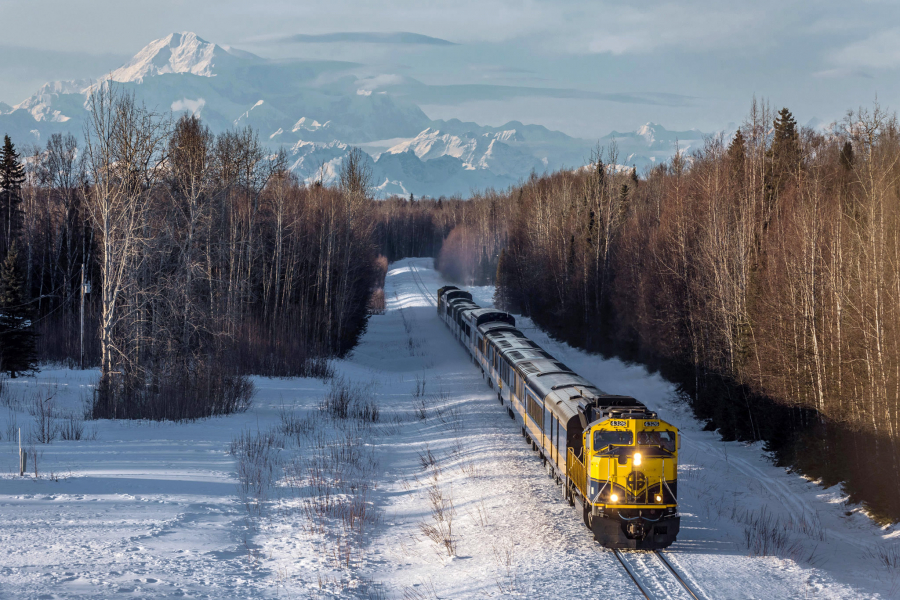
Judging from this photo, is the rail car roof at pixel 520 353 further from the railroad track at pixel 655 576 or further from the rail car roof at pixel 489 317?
the railroad track at pixel 655 576

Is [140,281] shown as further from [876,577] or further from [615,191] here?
[615,191]

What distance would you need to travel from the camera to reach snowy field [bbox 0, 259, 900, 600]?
991 cm

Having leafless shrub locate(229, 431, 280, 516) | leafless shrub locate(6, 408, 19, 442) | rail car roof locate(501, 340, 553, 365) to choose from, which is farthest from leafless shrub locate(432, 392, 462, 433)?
leafless shrub locate(6, 408, 19, 442)

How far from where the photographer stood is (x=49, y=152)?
55031 millimetres

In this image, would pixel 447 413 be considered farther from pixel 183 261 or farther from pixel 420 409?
pixel 183 261

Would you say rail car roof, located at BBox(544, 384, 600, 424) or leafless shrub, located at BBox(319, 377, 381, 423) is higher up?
rail car roof, located at BBox(544, 384, 600, 424)

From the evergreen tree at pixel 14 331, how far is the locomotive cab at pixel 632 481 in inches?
1006

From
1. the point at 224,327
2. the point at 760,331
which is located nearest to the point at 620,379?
the point at 760,331

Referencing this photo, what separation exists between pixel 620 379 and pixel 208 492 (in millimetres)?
26799

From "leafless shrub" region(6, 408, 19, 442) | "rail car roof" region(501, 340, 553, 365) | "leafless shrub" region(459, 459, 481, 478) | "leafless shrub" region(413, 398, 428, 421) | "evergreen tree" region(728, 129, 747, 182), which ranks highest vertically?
"evergreen tree" region(728, 129, 747, 182)

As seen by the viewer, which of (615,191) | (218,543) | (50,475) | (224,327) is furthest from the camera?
(615,191)

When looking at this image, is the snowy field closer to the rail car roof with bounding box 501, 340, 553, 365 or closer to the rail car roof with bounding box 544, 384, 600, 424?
the rail car roof with bounding box 544, 384, 600, 424

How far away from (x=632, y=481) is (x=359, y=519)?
17.5 ft

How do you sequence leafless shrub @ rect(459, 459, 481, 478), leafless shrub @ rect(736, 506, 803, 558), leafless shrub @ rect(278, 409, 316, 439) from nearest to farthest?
leafless shrub @ rect(736, 506, 803, 558), leafless shrub @ rect(459, 459, 481, 478), leafless shrub @ rect(278, 409, 316, 439)
